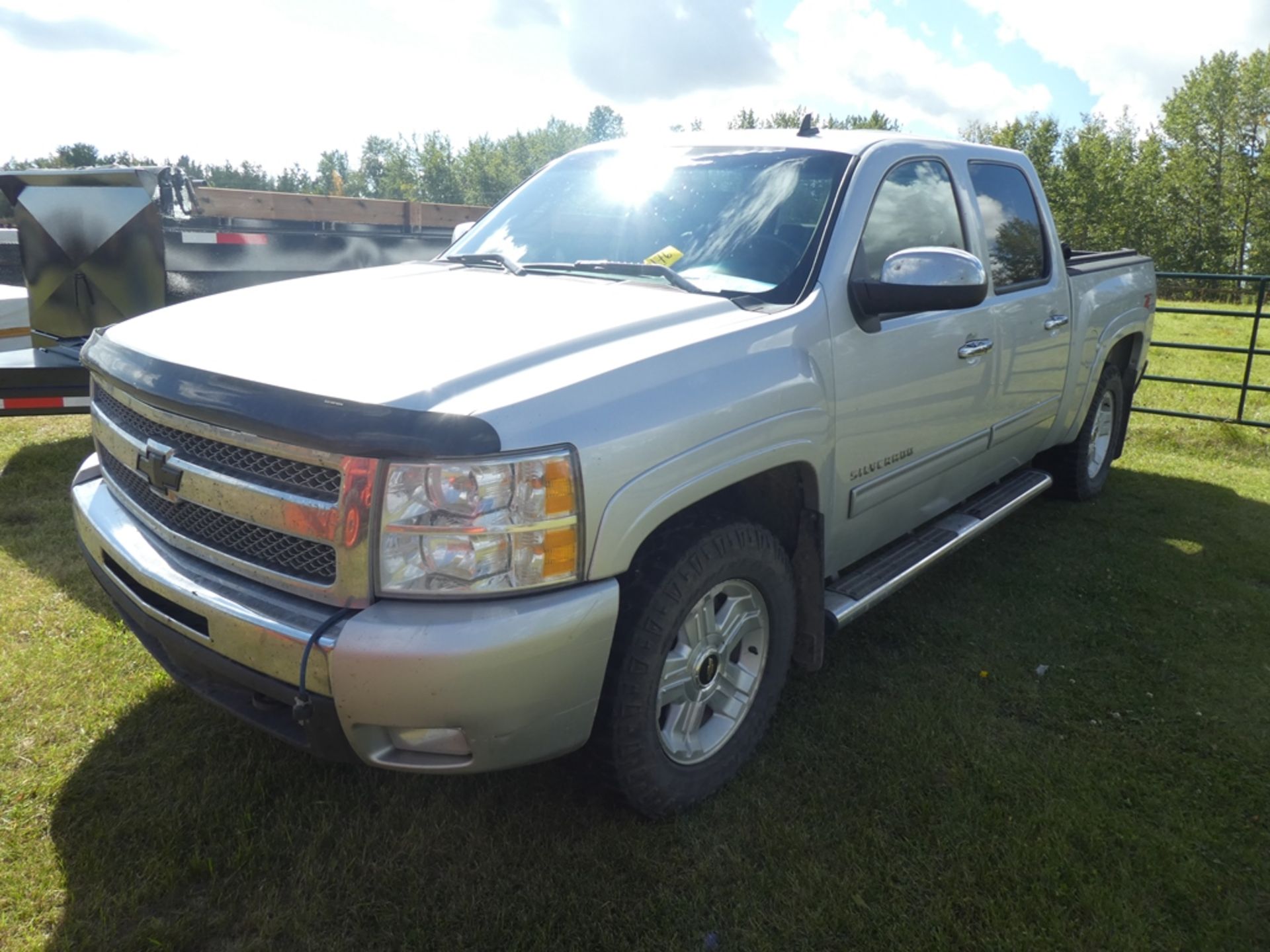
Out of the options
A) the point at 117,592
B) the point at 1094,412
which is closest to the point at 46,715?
the point at 117,592

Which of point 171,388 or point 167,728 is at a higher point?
point 171,388

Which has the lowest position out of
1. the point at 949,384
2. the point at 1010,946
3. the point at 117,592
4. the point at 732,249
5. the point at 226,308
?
the point at 1010,946

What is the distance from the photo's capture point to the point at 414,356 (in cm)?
221

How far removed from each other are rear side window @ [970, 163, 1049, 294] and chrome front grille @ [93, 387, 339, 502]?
117 inches

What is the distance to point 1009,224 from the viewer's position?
4.23 meters

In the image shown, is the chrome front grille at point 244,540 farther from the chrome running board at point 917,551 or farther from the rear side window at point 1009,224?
the rear side window at point 1009,224

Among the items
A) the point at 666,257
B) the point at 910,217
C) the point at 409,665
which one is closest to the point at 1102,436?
the point at 910,217

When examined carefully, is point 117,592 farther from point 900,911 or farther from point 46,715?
point 900,911

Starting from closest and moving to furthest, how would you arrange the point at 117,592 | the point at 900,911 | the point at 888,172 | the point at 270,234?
the point at 900,911 → the point at 117,592 → the point at 888,172 → the point at 270,234

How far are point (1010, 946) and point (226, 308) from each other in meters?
2.77

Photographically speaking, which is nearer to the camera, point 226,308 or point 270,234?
point 226,308

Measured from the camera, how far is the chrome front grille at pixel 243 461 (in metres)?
2.05

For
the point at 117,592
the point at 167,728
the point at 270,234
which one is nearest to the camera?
the point at 117,592

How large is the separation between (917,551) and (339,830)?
228 cm
